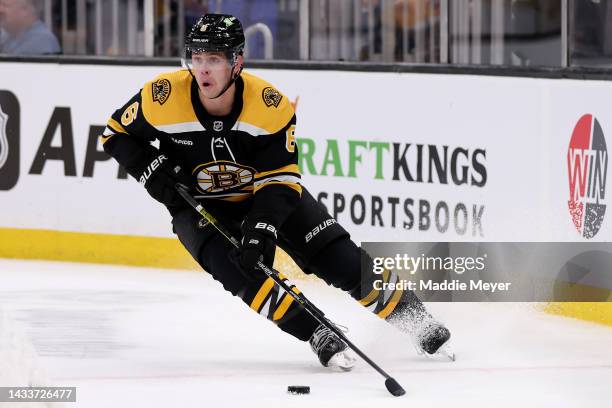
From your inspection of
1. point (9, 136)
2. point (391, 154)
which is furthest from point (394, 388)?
point (9, 136)

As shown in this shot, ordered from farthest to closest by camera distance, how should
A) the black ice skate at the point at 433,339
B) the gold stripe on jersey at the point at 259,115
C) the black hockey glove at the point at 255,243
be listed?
1. the black ice skate at the point at 433,339
2. the gold stripe on jersey at the point at 259,115
3. the black hockey glove at the point at 255,243

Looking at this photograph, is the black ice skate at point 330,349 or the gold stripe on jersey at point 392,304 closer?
the black ice skate at point 330,349

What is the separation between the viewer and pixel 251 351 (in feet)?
16.6

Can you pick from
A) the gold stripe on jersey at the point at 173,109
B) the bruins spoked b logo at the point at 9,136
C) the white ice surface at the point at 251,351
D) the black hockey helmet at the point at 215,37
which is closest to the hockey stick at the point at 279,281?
the white ice surface at the point at 251,351

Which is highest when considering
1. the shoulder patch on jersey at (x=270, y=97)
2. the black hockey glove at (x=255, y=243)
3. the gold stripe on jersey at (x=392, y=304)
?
the shoulder patch on jersey at (x=270, y=97)

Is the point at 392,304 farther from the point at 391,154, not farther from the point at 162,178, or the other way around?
the point at 391,154

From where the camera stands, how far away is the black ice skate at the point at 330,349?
4551 mm

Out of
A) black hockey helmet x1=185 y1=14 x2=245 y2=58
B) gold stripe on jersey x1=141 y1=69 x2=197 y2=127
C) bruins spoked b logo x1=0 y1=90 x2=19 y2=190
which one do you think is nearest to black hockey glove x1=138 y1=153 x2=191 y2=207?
gold stripe on jersey x1=141 y1=69 x2=197 y2=127

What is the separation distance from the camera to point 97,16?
7.47 meters

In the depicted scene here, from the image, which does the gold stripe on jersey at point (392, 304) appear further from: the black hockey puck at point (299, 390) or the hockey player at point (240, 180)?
the black hockey puck at point (299, 390)

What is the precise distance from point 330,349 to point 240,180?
24.8 inches

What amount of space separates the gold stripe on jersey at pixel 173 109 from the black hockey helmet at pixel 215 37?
15 centimetres

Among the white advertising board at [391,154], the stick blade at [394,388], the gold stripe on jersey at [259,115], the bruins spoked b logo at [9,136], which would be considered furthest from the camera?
the bruins spoked b logo at [9,136]

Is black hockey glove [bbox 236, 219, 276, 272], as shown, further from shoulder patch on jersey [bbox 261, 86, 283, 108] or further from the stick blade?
the stick blade
